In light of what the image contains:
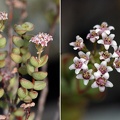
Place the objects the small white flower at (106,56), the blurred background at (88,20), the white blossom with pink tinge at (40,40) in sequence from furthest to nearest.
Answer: the blurred background at (88,20) → the small white flower at (106,56) → the white blossom with pink tinge at (40,40)

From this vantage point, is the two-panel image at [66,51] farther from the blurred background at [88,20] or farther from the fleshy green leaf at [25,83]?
the fleshy green leaf at [25,83]

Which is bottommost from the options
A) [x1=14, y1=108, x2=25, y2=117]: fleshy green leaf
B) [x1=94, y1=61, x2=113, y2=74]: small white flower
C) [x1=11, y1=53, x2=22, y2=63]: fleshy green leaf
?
[x1=14, y1=108, x2=25, y2=117]: fleshy green leaf

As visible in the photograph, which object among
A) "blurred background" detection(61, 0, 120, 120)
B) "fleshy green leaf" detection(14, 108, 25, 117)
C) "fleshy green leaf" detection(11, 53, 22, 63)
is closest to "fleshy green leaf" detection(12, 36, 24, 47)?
"fleshy green leaf" detection(11, 53, 22, 63)

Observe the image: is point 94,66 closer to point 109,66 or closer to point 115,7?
point 109,66

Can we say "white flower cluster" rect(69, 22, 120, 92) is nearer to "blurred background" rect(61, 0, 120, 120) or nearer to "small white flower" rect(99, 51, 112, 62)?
"small white flower" rect(99, 51, 112, 62)

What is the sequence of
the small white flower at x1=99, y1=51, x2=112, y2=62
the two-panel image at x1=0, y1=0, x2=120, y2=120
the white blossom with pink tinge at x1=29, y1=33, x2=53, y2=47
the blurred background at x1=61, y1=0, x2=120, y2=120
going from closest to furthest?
the white blossom with pink tinge at x1=29, y1=33, x2=53, y2=47, the small white flower at x1=99, y1=51, x2=112, y2=62, the two-panel image at x1=0, y1=0, x2=120, y2=120, the blurred background at x1=61, y1=0, x2=120, y2=120

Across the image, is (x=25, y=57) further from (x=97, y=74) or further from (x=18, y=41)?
(x=97, y=74)

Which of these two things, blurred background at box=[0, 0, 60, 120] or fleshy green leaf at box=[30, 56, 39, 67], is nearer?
fleshy green leaf at box=[30, 56, 39, 67]

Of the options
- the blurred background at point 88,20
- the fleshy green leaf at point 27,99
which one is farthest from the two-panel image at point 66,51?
the fleshy green leaf at point 27,99

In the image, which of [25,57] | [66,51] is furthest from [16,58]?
[66,51]
